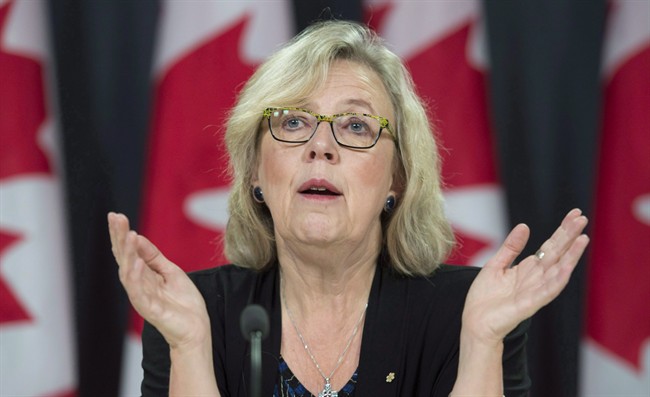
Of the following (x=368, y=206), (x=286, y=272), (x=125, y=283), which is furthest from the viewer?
(x=286, y=272)

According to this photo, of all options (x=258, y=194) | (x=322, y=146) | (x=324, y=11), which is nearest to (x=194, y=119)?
(x=324, y=11)

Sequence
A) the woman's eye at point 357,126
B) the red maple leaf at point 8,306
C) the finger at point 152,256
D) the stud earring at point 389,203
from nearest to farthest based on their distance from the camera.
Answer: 1. the finger at point 152,256
2. the woman's eye at point 357,126
3. the stud earring at point 389,203
4. the red maple leaf at point 8,306

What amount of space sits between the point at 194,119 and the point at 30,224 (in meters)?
0.67

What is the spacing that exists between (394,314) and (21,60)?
1.61 m

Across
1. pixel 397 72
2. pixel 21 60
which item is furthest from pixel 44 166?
pixel 397 72

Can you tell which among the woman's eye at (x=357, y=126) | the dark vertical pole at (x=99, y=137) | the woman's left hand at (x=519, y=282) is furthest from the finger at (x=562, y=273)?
the dark vertical pole at (x=99, y=137)

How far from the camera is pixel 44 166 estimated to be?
2943 mm

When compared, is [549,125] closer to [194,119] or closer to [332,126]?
[332,126]

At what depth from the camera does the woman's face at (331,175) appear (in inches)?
81.7

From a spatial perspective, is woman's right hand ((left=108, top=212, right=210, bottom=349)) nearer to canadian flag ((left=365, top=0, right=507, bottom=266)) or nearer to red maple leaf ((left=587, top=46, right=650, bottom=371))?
canadian flag ((left=365, top=0, right=507, bottom=266))

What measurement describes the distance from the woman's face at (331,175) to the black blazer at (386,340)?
0.17 meters

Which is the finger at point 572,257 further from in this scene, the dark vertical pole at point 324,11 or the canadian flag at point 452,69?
the dark vertical pole at point 324,11

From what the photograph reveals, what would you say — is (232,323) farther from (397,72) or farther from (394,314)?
(397,72)

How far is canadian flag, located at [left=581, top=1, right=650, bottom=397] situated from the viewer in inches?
115
